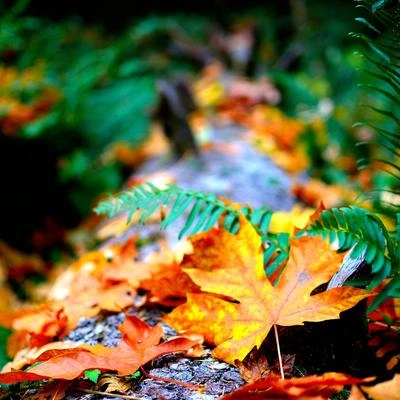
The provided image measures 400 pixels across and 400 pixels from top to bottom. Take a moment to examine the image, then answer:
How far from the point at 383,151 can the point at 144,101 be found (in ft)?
7.80

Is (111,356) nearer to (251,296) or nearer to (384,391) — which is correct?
(251,296)

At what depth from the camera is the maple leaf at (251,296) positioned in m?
0.89

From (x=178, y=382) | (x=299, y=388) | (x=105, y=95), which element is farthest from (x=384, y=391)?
(x=105, y=95)

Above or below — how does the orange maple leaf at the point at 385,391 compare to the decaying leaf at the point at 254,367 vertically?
above

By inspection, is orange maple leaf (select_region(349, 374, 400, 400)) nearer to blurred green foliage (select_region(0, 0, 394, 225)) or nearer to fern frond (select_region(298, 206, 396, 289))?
fern frond (select_region(298, 206, 396, 289))

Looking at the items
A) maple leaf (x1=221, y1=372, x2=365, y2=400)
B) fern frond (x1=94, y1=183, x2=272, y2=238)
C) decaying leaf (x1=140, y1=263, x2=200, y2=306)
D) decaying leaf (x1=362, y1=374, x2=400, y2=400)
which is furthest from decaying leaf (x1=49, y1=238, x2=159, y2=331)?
decaying leaf (x1=362, y1=374, x2=400, y2=400)

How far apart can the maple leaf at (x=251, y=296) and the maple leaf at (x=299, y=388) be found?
134 millimetres

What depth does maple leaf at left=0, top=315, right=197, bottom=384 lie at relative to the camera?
33.6 inches

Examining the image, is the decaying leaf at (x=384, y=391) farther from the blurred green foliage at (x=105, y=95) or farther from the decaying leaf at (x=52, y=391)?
the blurred green foliage at (x=105, y=95)

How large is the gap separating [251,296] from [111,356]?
13.0 inches

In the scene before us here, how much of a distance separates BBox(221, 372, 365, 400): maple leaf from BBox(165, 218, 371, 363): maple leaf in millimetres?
134

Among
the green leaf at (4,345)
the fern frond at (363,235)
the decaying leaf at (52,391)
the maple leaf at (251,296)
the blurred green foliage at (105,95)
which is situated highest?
the blurred green foliage at (105,95)

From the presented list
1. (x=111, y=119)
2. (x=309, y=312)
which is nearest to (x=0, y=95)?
(x=111, y=119)

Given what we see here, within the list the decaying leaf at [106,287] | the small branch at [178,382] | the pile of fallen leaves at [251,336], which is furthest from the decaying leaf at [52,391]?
the decaying leaf at [106,287]
